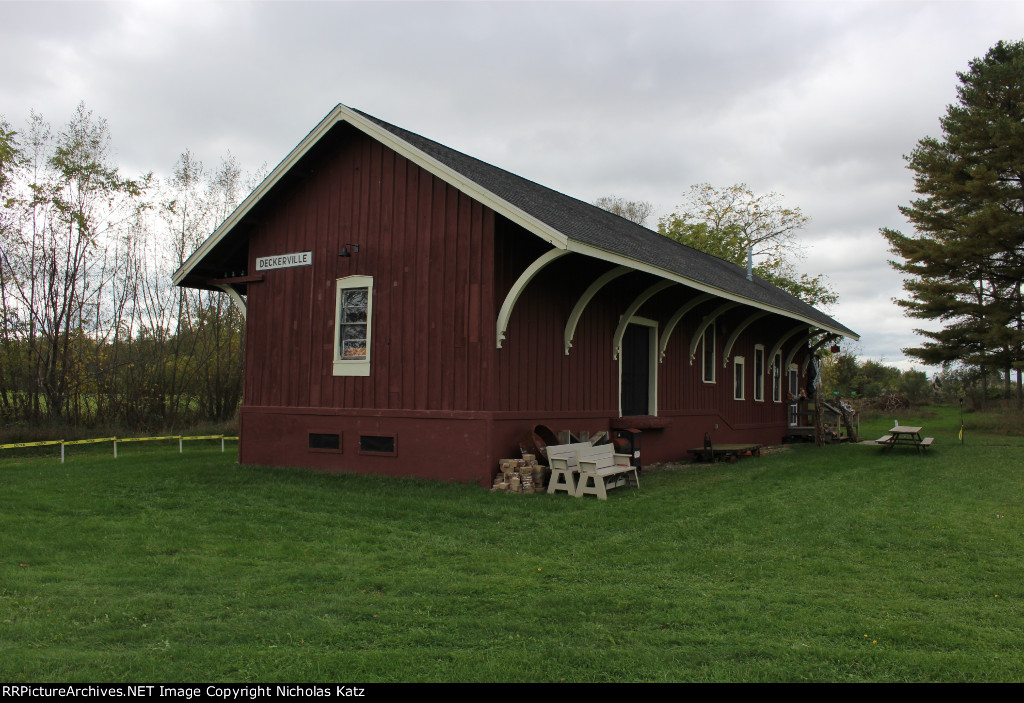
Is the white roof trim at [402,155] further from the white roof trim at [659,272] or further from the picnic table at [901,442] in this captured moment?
the picnic table at [901,442]

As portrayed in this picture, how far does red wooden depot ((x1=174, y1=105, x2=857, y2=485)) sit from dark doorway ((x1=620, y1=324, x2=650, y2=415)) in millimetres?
54

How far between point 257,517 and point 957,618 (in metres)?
6.85

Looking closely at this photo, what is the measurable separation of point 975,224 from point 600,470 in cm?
2172

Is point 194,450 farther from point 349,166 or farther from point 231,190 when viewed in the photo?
point 231,190

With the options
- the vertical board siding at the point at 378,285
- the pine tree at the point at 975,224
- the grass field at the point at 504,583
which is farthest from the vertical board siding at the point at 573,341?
the pine tree at the point at 975,224

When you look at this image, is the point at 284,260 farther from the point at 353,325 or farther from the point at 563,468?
the point at 563,468

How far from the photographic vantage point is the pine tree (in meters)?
25.7

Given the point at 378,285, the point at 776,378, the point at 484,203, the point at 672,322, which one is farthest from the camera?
the point at 776,378

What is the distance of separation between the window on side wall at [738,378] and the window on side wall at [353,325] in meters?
10.4

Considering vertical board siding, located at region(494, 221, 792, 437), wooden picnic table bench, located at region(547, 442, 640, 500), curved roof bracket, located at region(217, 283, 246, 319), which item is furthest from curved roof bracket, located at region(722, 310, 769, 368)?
curved roof bracket, located at region(217, 283, 246, 319)

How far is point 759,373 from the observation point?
2083cm

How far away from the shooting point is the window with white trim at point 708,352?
56.2 ft

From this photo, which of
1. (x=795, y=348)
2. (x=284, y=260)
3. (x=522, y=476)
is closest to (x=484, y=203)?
(x=522, y=476)

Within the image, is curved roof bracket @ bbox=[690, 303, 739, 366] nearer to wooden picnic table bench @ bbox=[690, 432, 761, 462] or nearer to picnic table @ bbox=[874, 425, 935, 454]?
wooden picnic table bench @ bbox=[690, 432, 761, 462]
